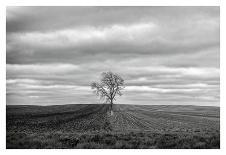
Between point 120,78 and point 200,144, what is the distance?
1550 inches

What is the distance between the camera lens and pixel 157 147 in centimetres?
1373
